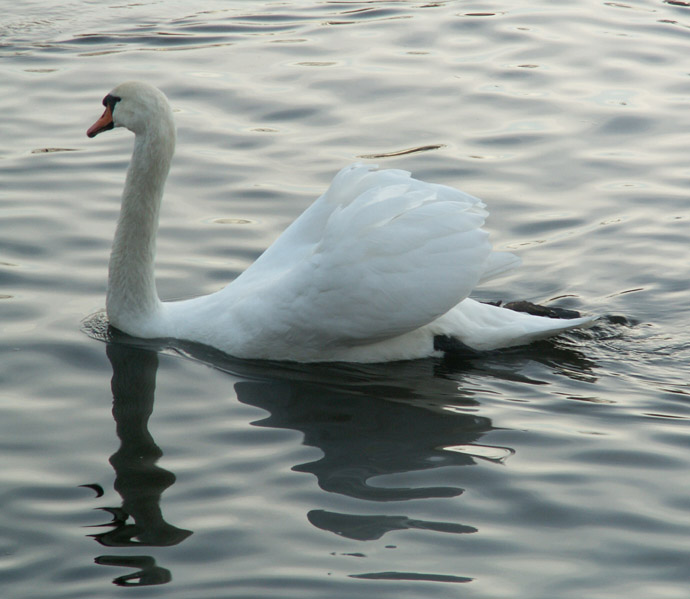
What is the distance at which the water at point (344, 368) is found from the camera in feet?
15.5

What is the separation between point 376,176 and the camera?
656cm

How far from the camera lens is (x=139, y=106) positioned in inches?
262

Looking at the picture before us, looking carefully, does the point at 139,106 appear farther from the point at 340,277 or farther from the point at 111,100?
the point at 340,277

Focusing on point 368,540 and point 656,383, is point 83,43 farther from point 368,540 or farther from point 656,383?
point 368,540

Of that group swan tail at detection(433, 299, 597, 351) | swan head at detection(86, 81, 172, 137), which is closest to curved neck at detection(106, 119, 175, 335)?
swan head at detection(86, 81, 172, 137)

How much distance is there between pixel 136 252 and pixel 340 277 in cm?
138

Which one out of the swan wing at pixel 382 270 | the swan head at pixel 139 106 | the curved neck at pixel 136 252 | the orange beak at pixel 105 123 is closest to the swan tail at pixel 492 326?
the swan wing at pixel 382 270

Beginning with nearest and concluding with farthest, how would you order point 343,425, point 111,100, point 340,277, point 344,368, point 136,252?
point 343,425
point 340,277
point 344,368
point 111,100
point 136,252

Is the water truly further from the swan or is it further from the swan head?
the swan head

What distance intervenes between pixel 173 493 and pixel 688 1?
11.8 m

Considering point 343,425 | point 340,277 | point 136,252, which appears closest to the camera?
point 343,425

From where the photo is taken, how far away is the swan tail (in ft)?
21.9

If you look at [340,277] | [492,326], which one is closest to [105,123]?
[340,277]

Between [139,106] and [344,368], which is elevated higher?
[139,106]
